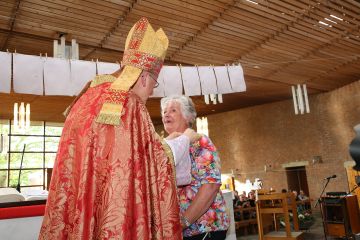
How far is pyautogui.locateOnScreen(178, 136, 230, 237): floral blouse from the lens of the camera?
6.12 ft

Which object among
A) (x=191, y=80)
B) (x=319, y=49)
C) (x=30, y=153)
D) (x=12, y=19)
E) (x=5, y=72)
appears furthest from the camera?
(x=30, y=153)

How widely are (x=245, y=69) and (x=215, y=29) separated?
2878mm

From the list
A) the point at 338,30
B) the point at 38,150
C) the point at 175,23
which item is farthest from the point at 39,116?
the point at 338,30

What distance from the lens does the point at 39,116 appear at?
1741 centimetres

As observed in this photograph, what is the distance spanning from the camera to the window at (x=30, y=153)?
1750 cm

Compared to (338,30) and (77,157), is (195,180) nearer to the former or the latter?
(77,157)

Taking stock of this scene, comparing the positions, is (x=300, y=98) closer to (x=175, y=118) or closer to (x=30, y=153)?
(x=175, y=118)

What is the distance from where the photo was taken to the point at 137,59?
1.55 meters

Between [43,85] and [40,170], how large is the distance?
14066 mm

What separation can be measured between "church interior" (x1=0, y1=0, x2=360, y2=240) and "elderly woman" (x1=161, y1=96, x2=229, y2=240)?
18 cm

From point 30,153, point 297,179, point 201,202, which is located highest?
point 30,153

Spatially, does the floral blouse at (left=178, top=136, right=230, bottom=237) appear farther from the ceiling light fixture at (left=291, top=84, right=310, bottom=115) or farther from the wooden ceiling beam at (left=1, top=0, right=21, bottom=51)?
the ceiling light fixture at (left=291, top=84, right=310, bottom=115)

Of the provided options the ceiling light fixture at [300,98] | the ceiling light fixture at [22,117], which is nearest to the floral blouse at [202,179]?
the ceiling light fixture at [22,117]

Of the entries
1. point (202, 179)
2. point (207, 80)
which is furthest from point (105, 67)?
point (202, 179)
